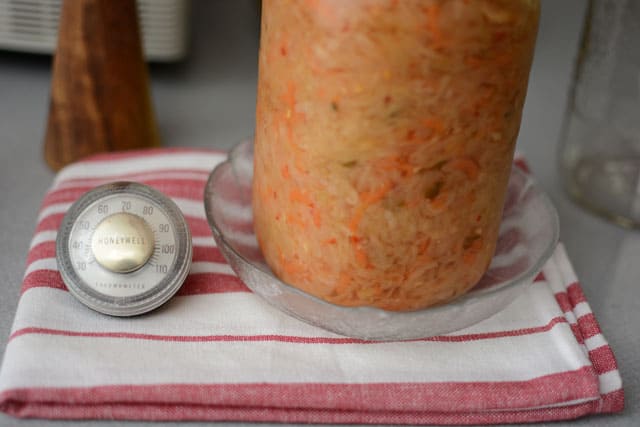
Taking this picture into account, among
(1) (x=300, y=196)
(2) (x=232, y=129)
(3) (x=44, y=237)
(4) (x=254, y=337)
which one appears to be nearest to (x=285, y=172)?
(1) (x=300, y=196)

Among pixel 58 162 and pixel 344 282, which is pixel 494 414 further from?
pixel 58 162

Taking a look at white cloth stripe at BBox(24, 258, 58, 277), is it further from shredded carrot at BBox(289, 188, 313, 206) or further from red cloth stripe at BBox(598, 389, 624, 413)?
red cloth stripe at BBox(598, 389, 624, 413)

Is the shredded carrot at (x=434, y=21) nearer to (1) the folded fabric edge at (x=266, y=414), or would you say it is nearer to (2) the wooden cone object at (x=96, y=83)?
(1) the folded fabric edge at (x=266, y=414)

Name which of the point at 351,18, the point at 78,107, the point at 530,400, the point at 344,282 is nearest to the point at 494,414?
the point at 530,400

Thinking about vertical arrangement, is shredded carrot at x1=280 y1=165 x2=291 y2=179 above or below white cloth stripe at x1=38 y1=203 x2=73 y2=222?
above

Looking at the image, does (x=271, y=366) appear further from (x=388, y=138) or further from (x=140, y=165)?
(x=140, y=165)

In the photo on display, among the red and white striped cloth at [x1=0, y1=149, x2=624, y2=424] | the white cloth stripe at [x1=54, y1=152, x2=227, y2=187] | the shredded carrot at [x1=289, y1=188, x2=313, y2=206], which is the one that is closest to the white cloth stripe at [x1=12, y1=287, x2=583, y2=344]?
the red and white striped cloth at [x1=0, y1=149, x2=624, y2=424]

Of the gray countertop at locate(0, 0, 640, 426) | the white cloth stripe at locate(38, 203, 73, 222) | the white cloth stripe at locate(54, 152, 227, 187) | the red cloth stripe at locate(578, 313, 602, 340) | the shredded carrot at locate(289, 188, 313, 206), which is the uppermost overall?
the shredded carrot at locate(289, 188, 313, 206)

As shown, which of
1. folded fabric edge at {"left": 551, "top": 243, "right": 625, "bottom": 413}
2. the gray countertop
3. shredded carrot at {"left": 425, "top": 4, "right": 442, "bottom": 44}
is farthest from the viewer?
the gray countertop
